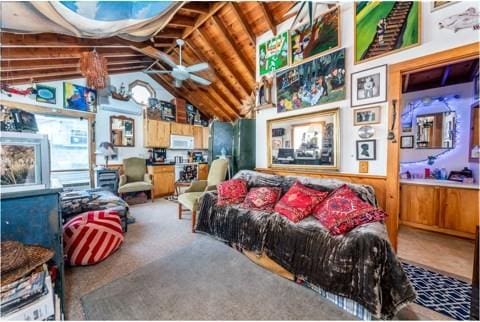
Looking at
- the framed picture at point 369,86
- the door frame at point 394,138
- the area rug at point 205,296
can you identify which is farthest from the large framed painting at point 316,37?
the area rug at point 205,296

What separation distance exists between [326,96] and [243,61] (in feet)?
7.63

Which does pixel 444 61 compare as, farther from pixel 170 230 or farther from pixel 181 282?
pixel 170 230

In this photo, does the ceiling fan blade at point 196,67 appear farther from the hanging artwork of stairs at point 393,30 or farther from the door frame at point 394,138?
the door frame at point 394,138

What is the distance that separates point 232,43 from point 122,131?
351 centimetres

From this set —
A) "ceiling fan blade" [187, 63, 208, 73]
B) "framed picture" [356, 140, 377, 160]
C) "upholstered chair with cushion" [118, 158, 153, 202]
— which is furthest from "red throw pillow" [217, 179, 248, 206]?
"upholstered chair with cushion" [118, 158, 153, 202]

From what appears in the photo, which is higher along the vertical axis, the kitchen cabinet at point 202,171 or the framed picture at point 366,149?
the framed picture at point 366,149

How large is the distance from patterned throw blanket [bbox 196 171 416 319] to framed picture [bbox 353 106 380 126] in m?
0.74

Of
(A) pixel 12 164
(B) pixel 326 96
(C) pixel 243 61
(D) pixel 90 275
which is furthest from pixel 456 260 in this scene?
(C) pixel 243 61

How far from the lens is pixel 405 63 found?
197 centimetres

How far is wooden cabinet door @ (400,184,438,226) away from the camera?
284 cm

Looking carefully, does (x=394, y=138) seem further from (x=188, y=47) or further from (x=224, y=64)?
(x=188, y=47)

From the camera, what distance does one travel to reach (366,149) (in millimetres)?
2221

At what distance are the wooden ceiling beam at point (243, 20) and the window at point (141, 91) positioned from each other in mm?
3564

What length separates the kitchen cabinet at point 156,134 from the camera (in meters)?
5.40
